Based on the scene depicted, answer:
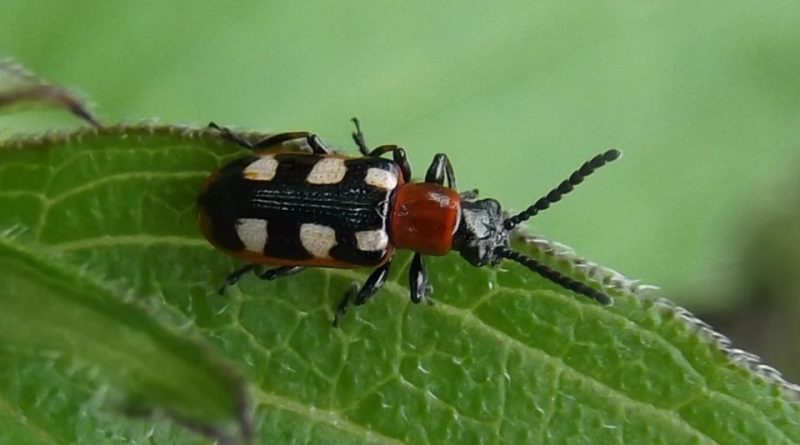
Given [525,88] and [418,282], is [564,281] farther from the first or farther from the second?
[525,88]

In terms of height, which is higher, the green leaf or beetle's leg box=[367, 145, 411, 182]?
beetle's leg box=[367, 145, 411, 182]

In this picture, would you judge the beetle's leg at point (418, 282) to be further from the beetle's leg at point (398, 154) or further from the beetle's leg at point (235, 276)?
the beetle's leg at point (398, 154)

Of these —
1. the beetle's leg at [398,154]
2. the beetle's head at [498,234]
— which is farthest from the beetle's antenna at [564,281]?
the beetle's leg at [398,154]

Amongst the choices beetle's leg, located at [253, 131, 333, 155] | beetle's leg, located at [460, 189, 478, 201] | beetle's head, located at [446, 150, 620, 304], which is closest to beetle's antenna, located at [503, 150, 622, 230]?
beetle's head, located at [446, 150, 620, 304]

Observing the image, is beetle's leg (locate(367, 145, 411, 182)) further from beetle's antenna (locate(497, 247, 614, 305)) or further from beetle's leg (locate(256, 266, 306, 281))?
beetle's antenna (locate(497, 247, 614, 305))

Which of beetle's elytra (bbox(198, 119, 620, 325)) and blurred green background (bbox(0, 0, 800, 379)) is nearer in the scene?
beetle's elytra (bbox(198, 119, 620, 325))
